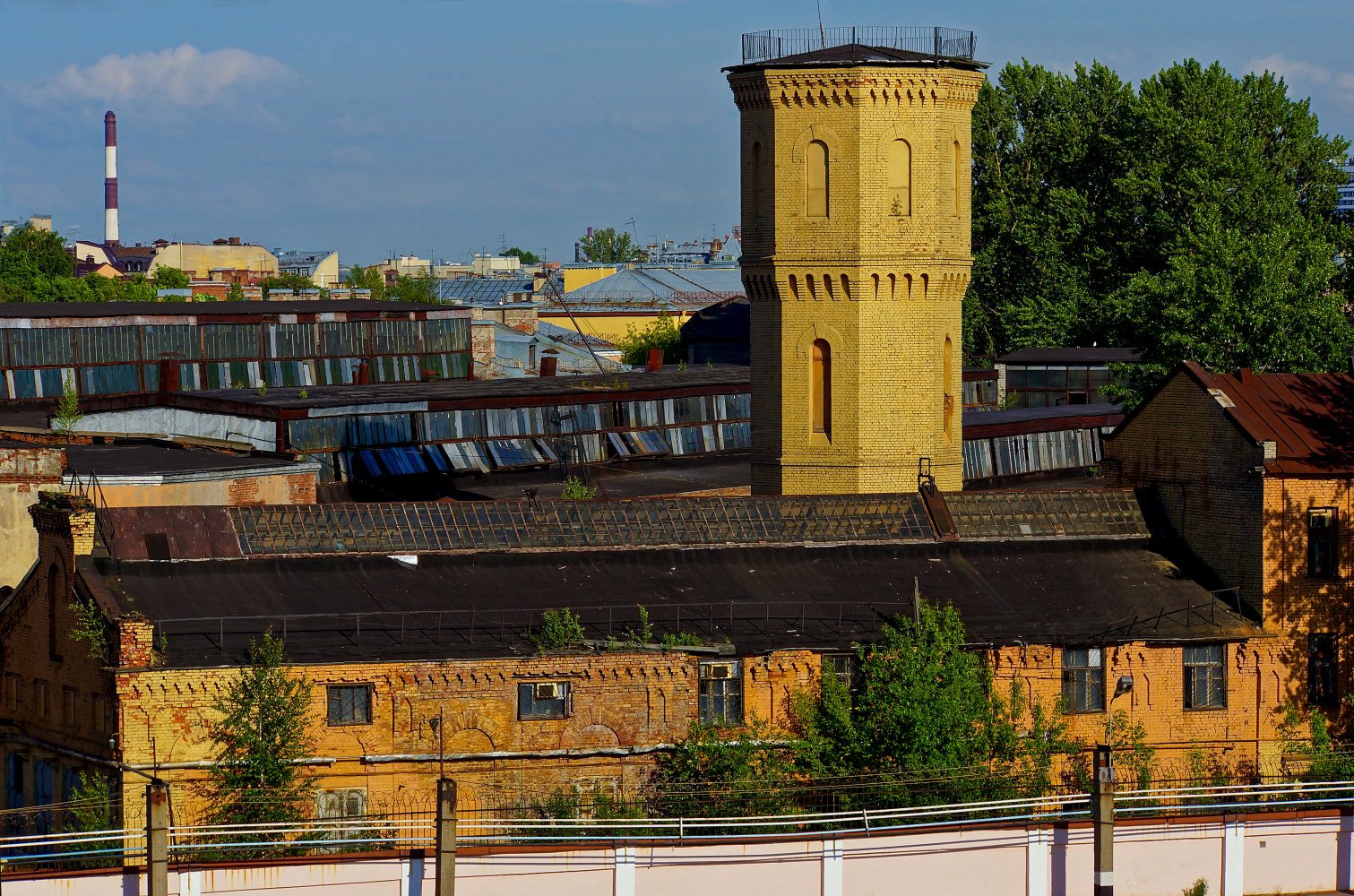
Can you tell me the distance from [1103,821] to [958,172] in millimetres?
19271

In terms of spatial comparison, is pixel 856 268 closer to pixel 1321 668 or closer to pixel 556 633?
pixel 1321 668

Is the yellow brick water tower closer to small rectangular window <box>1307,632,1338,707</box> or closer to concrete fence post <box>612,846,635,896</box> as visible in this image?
small rectangular window <box>1307,632,1338,707</box>

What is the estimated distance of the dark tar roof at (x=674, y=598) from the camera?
3453cm

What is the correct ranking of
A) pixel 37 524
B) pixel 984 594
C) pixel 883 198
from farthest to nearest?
pixel 883 198
pixel 984 594
pixel 37 524

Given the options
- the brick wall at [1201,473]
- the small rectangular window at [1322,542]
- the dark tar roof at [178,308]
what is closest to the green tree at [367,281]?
the dark tar roof at [178,308]

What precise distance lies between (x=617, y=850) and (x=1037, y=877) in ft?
20.5

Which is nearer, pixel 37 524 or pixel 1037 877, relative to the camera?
pixel 1037 877

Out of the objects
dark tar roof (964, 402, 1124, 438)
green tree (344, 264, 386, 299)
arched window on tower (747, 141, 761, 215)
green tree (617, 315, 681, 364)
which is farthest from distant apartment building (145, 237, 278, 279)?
arched window on tower (747, 141, 761, 215)

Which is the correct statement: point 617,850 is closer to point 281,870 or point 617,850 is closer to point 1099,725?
point 281,870

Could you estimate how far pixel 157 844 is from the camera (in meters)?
28.2

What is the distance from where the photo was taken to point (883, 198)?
4612 cm

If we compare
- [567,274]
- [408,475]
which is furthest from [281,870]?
[567,274]

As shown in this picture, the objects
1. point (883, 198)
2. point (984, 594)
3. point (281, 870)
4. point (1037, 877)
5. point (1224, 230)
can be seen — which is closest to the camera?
point (281, 870)

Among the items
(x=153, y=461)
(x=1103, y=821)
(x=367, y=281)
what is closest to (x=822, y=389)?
(x=153, y=461)
